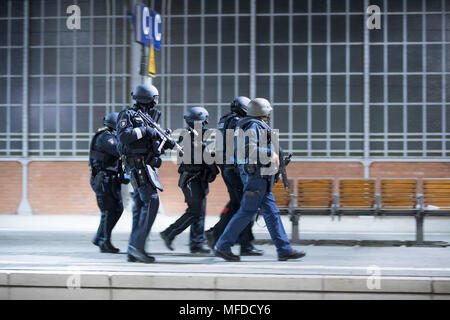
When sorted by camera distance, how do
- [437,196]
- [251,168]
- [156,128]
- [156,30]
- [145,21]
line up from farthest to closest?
[156,30] → [145,21] → [437,196] → [156,128] → [251,168]

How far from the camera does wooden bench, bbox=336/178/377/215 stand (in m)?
10.2

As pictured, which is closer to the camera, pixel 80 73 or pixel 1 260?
pixel 1 260

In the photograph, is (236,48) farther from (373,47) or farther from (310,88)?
(373,47)

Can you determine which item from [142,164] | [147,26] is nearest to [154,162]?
[142,164]

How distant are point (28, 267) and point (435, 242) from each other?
223 inches

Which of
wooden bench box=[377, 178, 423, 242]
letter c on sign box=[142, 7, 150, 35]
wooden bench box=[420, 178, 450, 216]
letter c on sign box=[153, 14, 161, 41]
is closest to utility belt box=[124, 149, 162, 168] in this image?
wooden bench box=[377, 178, 423, 242]

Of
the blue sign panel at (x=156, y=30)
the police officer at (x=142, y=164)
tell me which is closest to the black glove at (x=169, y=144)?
the police officer at (x=142, y=164)

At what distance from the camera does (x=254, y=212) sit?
7.68 meters

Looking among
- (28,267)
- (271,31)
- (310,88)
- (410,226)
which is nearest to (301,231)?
(410,226)

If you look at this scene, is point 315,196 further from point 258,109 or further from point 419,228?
point 258,109

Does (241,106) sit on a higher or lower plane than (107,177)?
higher

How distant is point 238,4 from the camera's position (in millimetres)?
15680

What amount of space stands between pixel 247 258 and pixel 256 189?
1.09 meters

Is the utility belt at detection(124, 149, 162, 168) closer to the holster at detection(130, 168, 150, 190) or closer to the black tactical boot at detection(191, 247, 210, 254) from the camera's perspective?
the holster at detection(130, 168, 150, 190)
